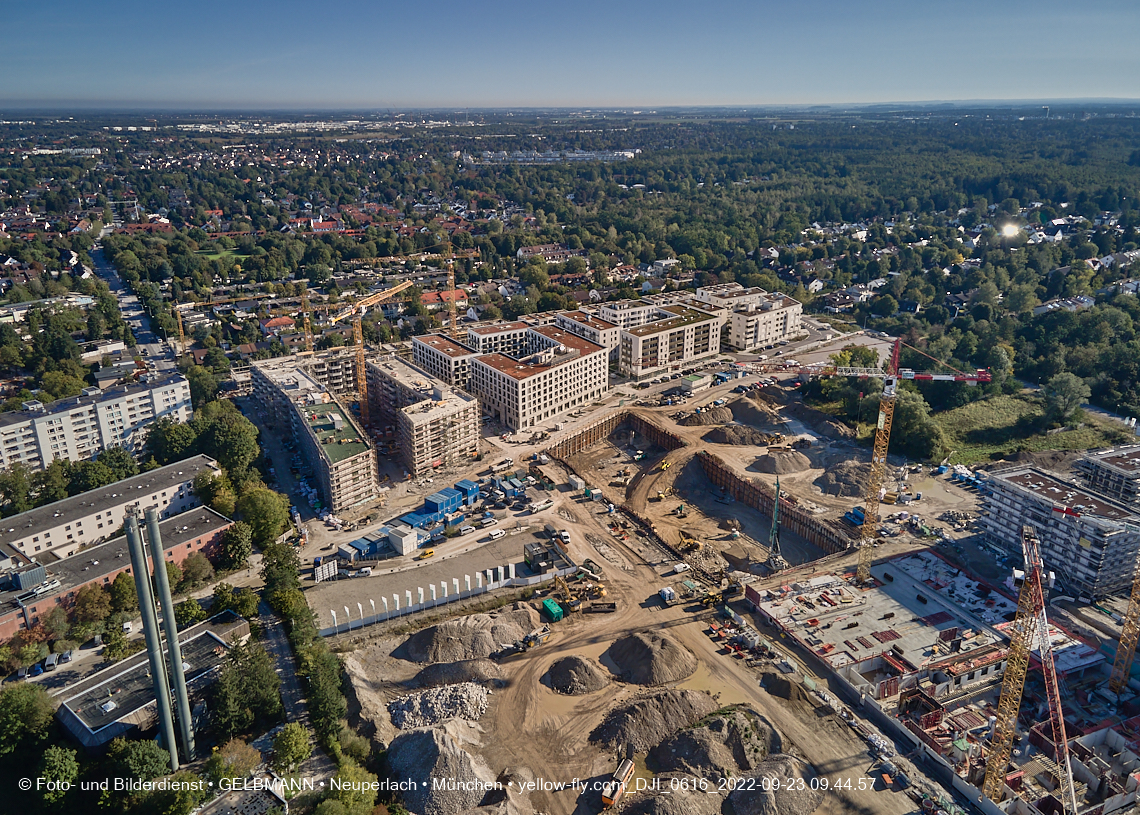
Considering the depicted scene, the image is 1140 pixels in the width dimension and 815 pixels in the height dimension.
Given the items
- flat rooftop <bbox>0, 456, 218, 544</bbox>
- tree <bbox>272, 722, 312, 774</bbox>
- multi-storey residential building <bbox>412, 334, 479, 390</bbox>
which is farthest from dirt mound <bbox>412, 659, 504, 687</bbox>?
multi-storey residential building <bbox>412, 334, 479, 390</bbox>

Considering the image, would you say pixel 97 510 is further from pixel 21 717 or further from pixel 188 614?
pixel 21 717

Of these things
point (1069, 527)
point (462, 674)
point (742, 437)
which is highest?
point (1069, 527)

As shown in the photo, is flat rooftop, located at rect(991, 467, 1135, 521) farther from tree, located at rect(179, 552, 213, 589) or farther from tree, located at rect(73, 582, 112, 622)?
tree, located at rect(73, 582, 112, 622)

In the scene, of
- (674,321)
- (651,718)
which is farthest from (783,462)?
(651,718)

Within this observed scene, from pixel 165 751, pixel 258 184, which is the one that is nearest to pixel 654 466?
pixel 165 751

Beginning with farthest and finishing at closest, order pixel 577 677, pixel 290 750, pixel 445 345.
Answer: pixel 445 345 < pixel 577 677 < pixel 290 750

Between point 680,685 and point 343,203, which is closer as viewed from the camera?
point 680,685

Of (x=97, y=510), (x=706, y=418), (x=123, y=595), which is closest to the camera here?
(x=123, y=595)

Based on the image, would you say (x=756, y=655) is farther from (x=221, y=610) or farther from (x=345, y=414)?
(x=345, y=414)
